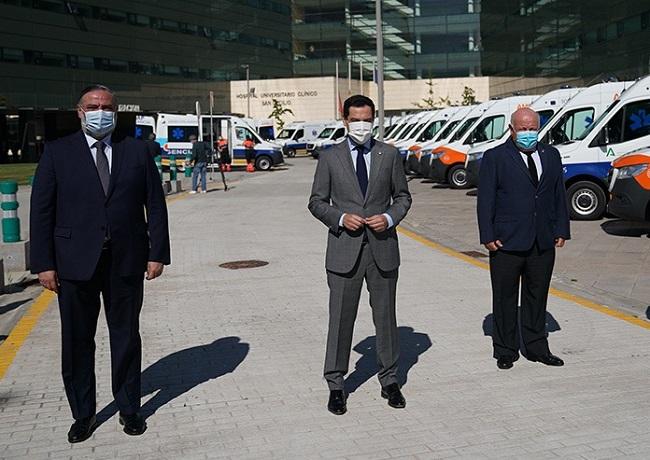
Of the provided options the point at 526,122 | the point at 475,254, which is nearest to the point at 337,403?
the point at 526,122

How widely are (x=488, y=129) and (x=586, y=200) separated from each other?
27.7 ft

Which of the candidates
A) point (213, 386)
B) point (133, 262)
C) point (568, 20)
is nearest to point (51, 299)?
point (213, 386)

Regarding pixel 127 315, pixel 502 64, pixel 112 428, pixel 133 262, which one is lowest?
pixel 112 428

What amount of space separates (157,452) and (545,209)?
3.46 metres

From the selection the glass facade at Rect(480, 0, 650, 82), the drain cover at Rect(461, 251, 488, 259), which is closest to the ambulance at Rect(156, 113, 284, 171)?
the glass facade at Rect(480, 0, 650, 82)

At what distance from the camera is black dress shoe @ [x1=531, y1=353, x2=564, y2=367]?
6449 mm

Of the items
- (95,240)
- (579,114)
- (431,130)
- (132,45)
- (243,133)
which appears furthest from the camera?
(132,45)

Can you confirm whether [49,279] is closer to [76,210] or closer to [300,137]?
[76,210]

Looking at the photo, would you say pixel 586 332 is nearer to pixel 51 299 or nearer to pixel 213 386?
pixel 213 386

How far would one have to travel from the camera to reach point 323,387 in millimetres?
5984

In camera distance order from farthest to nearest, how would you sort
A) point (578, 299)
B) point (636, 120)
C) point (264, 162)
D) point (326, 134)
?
point (326, 134) → point (264, 162) → point (636, 120) → point (578, 299)

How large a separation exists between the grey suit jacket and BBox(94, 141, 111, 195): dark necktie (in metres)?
1.30

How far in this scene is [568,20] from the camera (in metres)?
48.7

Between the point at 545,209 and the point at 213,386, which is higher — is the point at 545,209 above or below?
above
